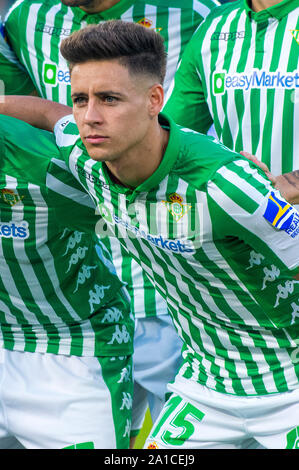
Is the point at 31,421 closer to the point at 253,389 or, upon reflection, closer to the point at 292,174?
the point at 253,389

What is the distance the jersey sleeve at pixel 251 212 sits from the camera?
3195mm

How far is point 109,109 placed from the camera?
126 inches

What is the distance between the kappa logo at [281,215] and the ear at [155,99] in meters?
0.46

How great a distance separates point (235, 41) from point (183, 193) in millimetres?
1290

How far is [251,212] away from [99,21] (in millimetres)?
1865

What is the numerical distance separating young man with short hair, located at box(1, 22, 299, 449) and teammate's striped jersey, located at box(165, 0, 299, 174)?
82 centimetres

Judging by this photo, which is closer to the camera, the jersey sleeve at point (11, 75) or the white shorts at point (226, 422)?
the white shorts at point (226, 422)

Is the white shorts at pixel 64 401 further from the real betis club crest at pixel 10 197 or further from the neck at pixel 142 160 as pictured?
→ the neck at pixel 142 160

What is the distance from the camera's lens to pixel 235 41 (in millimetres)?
4359

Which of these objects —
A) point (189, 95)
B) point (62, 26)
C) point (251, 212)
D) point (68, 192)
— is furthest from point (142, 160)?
point (62, 26)

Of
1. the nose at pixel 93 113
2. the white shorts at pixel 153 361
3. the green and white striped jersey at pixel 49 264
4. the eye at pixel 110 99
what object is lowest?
the white shorts at pixel 153 361

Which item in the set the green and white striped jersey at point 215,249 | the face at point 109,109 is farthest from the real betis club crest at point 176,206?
the face at point 109,109

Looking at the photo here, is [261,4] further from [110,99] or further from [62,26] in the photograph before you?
[110,99]
